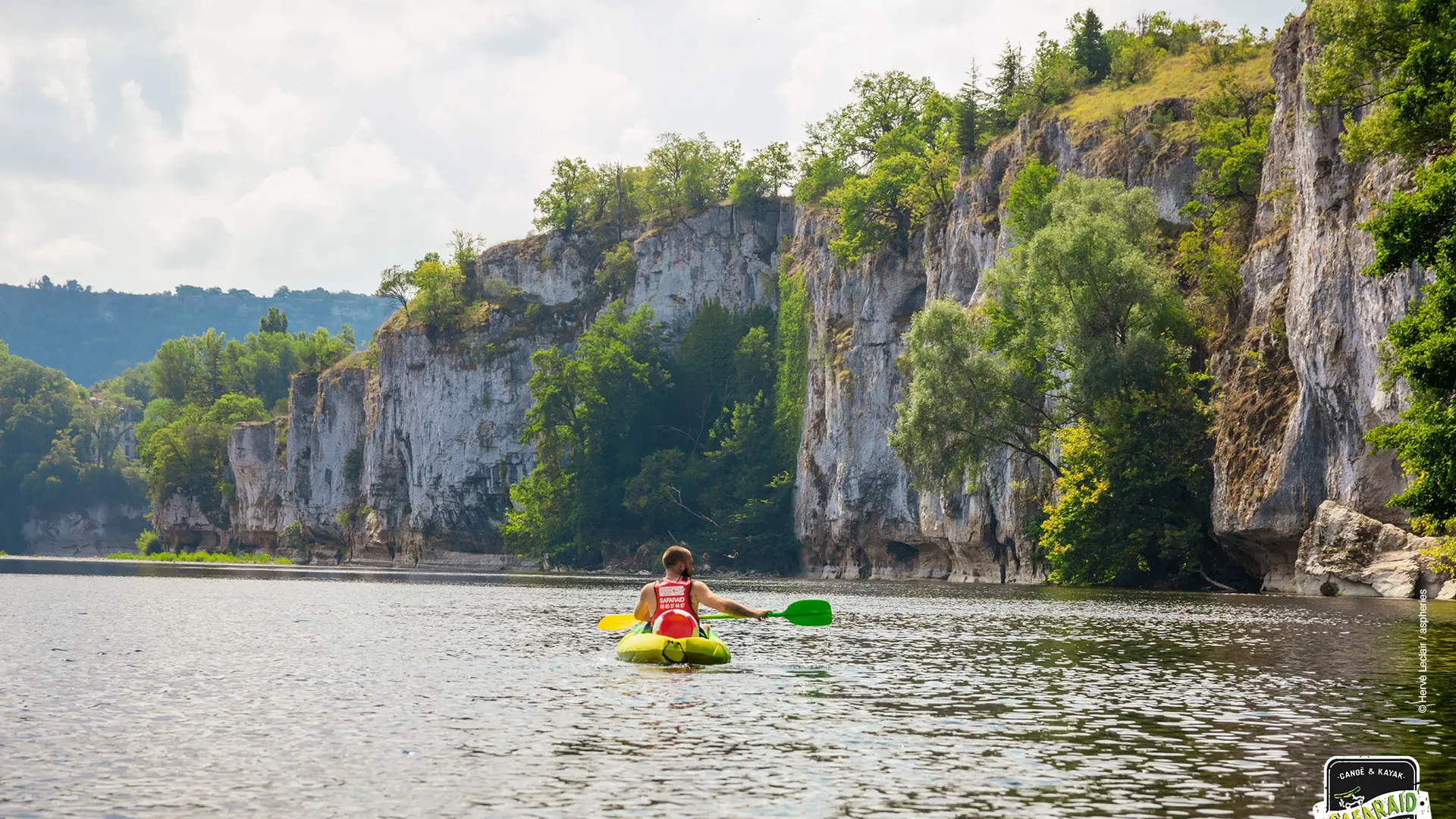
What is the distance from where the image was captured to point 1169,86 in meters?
66.8

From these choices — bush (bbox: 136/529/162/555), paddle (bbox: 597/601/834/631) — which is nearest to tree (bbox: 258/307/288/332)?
bush (bbox: 136/529/162/555)

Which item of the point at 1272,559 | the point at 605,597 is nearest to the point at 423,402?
the point at 605,597

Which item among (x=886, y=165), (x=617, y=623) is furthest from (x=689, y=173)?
(x=617, y=623)

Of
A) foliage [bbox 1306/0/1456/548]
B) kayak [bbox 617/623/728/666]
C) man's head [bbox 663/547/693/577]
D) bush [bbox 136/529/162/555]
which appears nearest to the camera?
kayak [bbox 617/623/728/666]

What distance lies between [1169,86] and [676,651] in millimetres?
53584

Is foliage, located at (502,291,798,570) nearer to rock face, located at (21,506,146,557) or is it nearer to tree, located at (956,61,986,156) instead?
tree, located at (956,61,986,156)

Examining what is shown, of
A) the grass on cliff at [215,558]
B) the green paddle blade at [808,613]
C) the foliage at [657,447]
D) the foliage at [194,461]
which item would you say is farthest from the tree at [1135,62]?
the foliage at [194,461]

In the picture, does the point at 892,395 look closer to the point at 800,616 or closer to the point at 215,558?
the point at 800,616

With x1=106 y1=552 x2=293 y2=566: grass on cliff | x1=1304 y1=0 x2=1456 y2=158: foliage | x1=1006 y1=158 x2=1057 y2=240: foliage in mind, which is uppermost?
x1=1006 y1=158 x2=1057 y2=240: foliage

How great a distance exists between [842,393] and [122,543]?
137 metres

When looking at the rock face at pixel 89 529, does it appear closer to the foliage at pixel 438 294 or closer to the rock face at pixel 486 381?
the rock face at pixel 486 381

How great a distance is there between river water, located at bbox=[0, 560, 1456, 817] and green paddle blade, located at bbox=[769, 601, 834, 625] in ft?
2.09

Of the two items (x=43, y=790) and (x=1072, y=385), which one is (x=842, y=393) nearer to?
(x=1072, y=385)

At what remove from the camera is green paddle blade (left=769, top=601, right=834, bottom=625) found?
2562 centimetres
